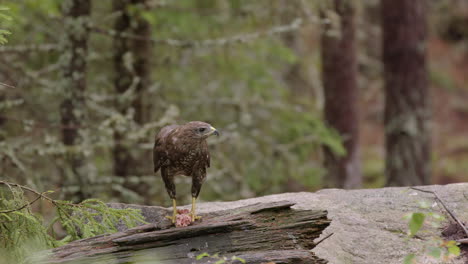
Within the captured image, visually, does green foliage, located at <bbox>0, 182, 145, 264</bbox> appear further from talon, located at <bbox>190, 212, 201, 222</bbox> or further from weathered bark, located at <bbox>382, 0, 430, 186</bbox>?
weathered bark, located at <bbox>382, 0, 430, 186</bbox>

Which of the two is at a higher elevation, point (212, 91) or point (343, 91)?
point (212, 91)

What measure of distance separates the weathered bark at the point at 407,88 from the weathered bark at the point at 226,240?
634cm

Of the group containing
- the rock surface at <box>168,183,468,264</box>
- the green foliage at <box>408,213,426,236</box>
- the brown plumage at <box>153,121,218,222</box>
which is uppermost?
the brown plumage at <box>153,121,218,222</box>

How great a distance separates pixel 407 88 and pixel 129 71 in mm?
4965

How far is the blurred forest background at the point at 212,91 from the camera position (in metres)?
7.62

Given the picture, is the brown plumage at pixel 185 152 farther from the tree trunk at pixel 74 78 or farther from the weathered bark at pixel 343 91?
the weathered bark at pixel 343 91

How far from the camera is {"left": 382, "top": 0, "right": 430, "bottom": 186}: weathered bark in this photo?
9.95 metres

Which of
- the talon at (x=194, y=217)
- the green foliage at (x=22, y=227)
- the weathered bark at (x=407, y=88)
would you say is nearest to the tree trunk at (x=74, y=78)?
the green foliage at (x=22, y=227)

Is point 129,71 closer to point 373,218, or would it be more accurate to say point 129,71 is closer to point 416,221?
point 373,218

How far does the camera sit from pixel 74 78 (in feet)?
24.7

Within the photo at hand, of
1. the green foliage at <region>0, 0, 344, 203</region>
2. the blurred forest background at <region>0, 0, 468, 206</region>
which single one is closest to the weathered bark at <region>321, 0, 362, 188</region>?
the blurred forest background at <region>0, 0, 468, 206</region>

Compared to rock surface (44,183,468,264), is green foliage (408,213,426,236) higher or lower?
higher

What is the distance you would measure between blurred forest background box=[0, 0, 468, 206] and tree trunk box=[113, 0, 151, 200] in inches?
0.7

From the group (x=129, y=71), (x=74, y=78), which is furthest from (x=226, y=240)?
(x=129, y=71)
